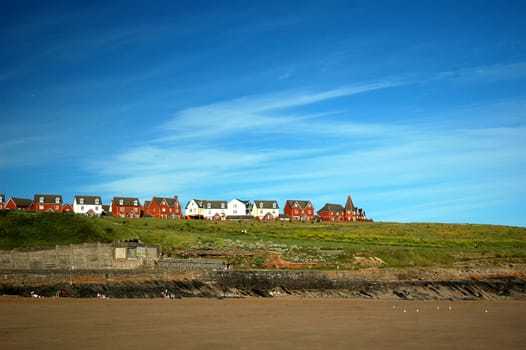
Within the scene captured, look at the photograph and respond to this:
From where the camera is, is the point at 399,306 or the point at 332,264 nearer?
the point at 399,306

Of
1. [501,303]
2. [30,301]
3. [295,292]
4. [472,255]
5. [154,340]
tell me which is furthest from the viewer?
[472,255]

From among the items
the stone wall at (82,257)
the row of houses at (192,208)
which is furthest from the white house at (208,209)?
the stone wall at (82,257)

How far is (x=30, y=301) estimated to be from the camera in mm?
33844

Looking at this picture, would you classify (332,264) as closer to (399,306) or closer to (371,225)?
(399,306)

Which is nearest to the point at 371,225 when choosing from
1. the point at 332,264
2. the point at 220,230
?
the point at 220,230

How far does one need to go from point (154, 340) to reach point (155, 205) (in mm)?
123828

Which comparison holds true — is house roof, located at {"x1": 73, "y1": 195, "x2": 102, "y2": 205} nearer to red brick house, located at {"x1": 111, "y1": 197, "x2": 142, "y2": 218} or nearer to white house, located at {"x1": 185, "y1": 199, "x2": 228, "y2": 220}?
red brick house, located at {"x1": 111, "y1": 197, "x2": 142, "y2": 218}

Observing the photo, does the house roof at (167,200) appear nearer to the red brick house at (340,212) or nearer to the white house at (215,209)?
the white house at (215,209)

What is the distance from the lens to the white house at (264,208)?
15025cm

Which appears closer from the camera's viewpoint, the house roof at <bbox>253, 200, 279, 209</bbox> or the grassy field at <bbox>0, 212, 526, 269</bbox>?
the grassy field at <bbox>0, 212, 526, 269</bbox>

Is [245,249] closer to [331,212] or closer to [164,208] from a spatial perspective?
[164,208]

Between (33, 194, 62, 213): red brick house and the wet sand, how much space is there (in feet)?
352

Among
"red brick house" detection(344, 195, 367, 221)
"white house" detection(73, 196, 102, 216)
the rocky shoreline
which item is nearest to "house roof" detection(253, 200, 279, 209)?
"red brick house" detection(344, 195, 367, 221)

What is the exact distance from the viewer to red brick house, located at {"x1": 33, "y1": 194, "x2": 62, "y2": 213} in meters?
136
